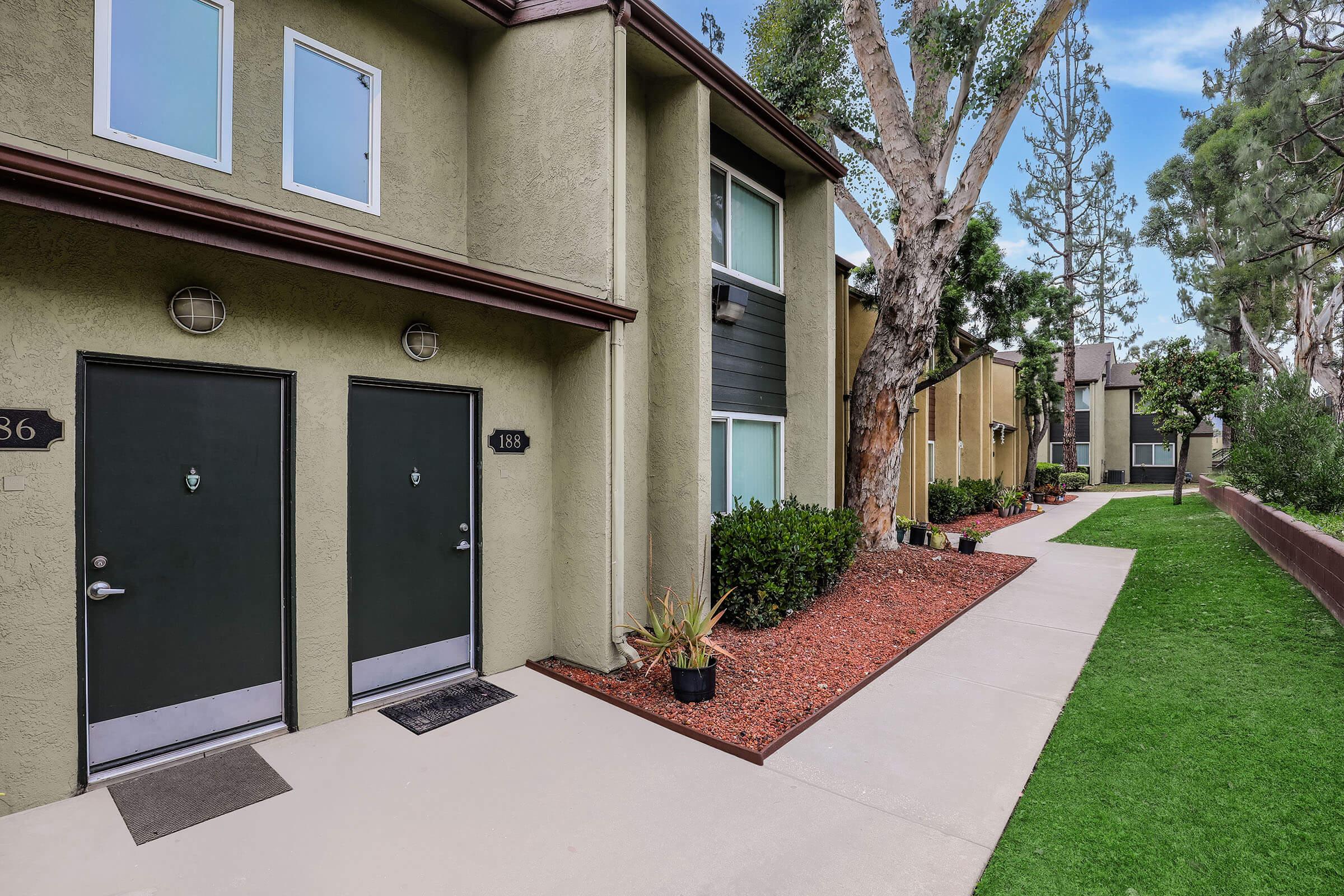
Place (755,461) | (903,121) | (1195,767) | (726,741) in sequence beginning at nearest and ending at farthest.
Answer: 1. (1195,767)
2. (726,741)
3. (755,461)
4. (903,121)

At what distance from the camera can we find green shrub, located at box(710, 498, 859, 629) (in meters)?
6.43

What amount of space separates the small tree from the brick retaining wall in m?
6.36

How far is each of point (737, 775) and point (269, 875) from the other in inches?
96.1

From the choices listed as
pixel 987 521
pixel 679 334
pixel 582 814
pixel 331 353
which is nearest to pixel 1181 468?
pixel 987 521

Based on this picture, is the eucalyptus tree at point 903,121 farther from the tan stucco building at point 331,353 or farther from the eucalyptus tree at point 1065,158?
the eucalyptus tree at point 1065,158

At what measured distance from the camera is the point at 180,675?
3.71 m

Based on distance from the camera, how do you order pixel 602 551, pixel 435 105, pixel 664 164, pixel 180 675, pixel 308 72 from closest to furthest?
pixel 180 675 < pixel 308 72 < pixel 602 551 < pixel 435 105 < pixel 664 164

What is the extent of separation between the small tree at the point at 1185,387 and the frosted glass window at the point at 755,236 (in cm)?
1596

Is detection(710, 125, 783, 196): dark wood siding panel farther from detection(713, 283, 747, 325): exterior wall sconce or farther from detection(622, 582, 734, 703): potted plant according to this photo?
detection(622, 582, 734, 703): potted plant

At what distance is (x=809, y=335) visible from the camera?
847 cm

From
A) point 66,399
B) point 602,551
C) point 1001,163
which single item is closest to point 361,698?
point 602,551

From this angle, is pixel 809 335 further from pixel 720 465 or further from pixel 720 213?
pixel 720 465

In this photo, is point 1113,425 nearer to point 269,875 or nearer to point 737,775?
point 737,775

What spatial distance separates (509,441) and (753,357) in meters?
3.73
